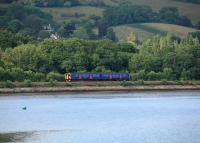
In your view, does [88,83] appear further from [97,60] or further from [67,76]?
[97,60]

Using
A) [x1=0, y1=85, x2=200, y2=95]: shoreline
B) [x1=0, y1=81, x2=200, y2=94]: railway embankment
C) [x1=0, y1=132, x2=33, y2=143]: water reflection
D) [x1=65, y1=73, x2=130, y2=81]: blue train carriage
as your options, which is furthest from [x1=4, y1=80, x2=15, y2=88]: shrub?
[x1=0, y1=132, x2=33, y2=143]: water reflection

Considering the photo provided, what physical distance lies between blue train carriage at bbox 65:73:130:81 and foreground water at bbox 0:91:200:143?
16.9 metres

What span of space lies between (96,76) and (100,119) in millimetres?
54918

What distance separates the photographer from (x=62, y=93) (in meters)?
121

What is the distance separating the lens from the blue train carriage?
13038 cm

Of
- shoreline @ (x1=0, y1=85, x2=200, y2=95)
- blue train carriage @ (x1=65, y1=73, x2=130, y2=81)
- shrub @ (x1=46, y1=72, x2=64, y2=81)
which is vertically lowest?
shoreline @ (x1=0, y1=85, x2=200, y2=95)

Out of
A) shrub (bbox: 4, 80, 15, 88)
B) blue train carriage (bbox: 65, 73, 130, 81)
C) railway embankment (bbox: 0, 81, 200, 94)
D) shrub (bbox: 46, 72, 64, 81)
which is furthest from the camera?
blue train carriage (bbox: 65, 73, 130, 81)

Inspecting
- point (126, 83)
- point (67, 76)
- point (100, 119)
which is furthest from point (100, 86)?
point (100, 119)

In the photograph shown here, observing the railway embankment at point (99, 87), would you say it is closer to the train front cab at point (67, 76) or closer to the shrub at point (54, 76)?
the train front cab at point (67, 76)

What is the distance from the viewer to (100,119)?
77688mm

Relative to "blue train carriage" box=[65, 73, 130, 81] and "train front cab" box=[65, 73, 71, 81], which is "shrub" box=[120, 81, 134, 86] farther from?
"train front cab" box=[65, 73, 71, 81]

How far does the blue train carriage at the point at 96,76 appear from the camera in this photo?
13038 cm

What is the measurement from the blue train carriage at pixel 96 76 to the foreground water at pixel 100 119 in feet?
55.3

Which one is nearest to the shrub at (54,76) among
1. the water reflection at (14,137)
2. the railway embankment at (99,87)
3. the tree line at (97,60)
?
the tree line at (97,60)
